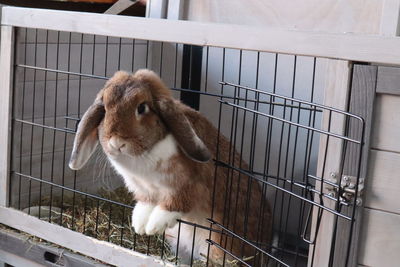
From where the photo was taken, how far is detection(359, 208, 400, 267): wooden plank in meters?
1.50

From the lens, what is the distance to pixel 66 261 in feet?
7.34

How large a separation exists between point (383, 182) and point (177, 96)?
1.39 m

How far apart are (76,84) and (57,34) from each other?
235 millimetres

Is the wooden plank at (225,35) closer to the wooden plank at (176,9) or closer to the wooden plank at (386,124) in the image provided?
the wooden plank at (386,124)

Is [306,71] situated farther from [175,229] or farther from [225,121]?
[175,229]

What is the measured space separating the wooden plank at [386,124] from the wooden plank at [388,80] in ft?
0.07

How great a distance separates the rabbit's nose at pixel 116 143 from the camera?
5.79ft

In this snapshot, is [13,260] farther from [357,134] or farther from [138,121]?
[357,134]

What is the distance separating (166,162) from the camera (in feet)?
6.13

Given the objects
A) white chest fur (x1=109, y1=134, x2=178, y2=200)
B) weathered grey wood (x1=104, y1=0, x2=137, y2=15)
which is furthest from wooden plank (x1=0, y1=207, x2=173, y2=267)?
weathered grey wood (x1=104, y1=0, x2=137, y2=15)

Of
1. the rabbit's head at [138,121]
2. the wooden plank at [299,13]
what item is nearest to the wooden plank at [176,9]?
the wooden plank at [299,13]

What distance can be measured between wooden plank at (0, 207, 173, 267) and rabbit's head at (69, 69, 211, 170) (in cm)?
41

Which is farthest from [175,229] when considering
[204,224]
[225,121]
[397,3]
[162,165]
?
[397,3]

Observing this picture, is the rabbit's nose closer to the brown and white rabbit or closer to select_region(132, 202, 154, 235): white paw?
the brown and white rabbit
